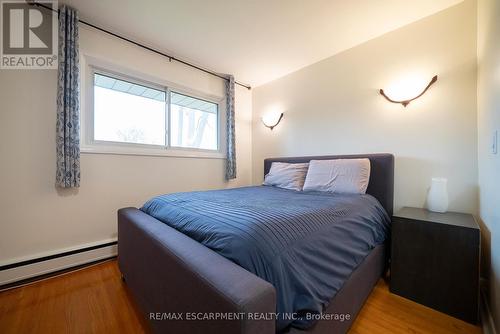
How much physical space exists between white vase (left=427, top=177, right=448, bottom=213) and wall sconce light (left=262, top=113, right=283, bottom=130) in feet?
6.49

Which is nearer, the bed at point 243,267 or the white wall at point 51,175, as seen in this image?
the bed at point 243,267

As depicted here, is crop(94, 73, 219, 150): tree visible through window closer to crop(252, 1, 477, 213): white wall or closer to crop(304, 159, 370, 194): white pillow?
crop(252, 1, 477, 213): white wall

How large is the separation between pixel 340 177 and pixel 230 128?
5.77 ft

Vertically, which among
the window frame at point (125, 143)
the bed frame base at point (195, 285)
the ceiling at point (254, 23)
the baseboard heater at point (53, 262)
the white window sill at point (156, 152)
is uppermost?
the ceiling at point (254, 23)

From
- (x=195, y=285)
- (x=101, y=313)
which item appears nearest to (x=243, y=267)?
(x=195, y=285)

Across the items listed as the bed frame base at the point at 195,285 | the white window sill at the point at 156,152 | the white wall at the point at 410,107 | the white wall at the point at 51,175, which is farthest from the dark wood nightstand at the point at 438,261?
the white wall at the point at 51,175

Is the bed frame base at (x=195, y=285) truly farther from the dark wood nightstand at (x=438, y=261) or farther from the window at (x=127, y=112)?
the window at (x=127, y=112)

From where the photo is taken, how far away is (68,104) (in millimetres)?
1743

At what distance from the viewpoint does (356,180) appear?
1.89 m

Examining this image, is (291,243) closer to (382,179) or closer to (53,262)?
(382,179)

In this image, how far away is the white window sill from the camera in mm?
1968

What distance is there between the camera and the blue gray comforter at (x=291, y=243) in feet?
2.34

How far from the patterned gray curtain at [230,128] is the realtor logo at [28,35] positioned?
6.26ft

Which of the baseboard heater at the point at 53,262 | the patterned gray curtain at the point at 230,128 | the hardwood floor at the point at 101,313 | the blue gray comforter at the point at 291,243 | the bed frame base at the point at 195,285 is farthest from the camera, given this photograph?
the patterned gray curtain at the point at 230,128
